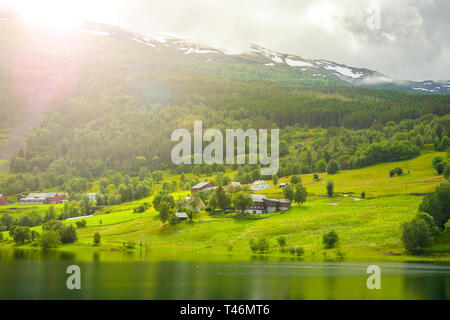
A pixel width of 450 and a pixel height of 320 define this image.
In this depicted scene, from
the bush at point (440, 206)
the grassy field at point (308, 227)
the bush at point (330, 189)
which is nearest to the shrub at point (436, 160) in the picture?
the grassy field at point (308, 227)

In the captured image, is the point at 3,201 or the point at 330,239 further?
the point at 3,201

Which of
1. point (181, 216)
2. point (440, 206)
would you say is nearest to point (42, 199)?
point (181, 216)

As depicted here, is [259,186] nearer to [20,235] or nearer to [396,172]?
[396,172]

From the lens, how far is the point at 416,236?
77.1 meters

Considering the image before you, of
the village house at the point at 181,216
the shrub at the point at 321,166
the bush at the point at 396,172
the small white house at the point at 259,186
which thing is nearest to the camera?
the village house at the point at 181,216

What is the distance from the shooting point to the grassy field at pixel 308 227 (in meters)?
84.0

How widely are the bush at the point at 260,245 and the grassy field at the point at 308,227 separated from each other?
1.27 m

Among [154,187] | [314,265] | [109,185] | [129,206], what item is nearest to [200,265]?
[314,265]

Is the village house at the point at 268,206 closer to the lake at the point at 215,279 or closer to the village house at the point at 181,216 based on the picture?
the village house at the point at 181,216

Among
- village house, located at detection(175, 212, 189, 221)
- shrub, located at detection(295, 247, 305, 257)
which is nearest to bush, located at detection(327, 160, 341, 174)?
village house, located at detection(175, 212, 189, 221)

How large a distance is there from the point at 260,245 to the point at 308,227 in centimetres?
1521

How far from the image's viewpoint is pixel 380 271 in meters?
61.2

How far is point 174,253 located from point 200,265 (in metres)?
21.1
